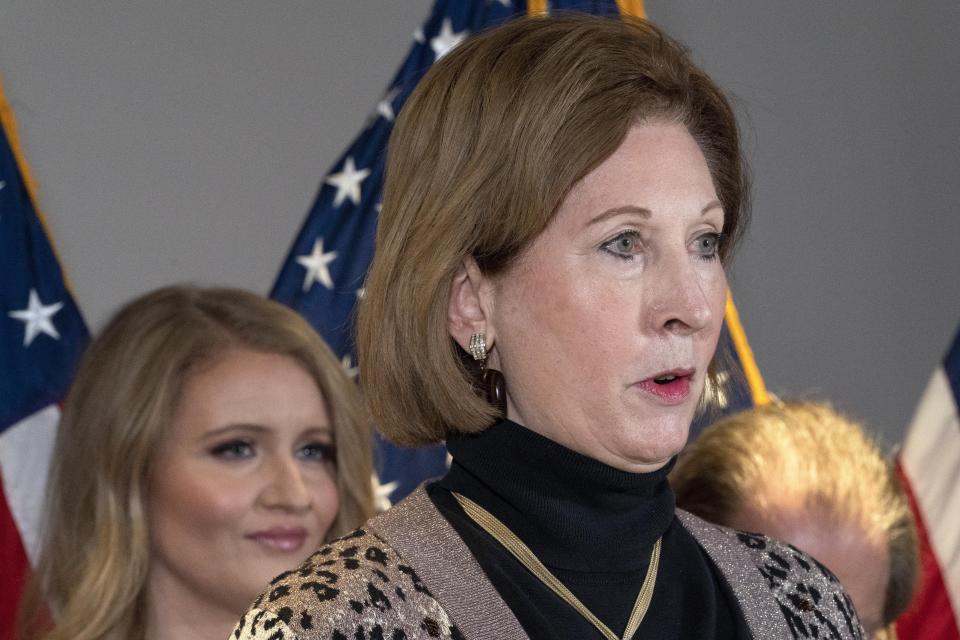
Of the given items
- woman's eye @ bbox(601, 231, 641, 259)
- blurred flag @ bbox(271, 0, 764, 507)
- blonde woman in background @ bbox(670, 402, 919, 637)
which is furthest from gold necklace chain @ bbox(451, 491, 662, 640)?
blurred flag @ bbox(271, 0, 764, 507)

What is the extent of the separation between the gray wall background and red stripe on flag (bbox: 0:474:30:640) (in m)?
0.55

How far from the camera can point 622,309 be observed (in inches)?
58.7

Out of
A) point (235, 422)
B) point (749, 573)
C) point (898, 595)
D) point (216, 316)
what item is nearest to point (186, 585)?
point (235, 422)

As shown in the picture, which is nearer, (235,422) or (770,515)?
(770,515)

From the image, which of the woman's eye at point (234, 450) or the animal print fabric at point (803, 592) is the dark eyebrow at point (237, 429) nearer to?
the woman's eye at point (234, 450)

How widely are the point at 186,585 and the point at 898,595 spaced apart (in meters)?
1.38

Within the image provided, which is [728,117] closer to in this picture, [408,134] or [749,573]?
[408,134]

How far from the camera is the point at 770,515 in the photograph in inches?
102

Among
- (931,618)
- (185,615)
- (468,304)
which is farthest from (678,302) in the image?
(931,618)

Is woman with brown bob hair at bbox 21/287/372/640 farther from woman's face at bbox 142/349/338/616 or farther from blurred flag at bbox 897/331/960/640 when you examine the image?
blurred flag at bbox 897/331/960/640

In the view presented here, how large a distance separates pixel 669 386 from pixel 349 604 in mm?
382

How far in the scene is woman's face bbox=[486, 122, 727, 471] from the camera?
149cm

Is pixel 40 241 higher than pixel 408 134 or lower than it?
lower

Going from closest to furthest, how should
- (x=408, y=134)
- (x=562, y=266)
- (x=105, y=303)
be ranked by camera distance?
(x=562, y=266), (x=408, y=134), (x=105, y=303)
